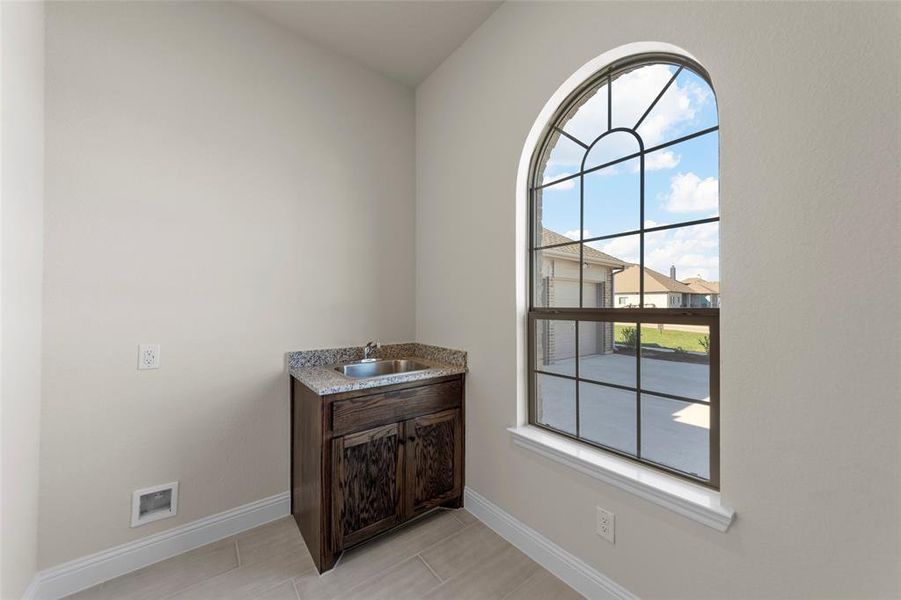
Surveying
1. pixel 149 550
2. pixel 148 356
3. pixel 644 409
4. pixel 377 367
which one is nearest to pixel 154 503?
pixel 149 550

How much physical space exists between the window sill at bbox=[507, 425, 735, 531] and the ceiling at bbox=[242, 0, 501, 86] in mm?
2393

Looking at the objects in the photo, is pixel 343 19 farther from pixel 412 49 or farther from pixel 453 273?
pixel 453 273

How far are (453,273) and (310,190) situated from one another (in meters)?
1.05

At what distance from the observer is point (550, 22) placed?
1.72 m

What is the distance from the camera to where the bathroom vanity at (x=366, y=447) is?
5.53ft

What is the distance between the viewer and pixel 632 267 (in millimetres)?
1538

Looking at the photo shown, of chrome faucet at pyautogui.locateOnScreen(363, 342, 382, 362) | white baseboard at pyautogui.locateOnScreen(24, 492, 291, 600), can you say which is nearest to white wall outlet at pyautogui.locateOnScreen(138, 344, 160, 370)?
white baseboard at pyautogui.locateOnScreen(24, 492, 291, 600)

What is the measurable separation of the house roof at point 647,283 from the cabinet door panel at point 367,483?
4.36 feet

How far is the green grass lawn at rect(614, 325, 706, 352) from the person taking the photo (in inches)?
52.8

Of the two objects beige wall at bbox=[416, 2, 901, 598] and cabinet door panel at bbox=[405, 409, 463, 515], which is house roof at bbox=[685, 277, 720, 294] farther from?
cabinet door panel at bbox=[405, 409, 463, 515]

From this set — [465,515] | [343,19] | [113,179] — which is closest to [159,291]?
[113,179]

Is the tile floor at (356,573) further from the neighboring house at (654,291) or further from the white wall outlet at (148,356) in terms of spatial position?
the neighboring house at (654,291)

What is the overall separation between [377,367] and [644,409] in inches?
62.8

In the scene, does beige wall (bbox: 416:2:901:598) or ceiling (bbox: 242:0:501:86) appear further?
ceiling (bbox: 242:0:501:86)
